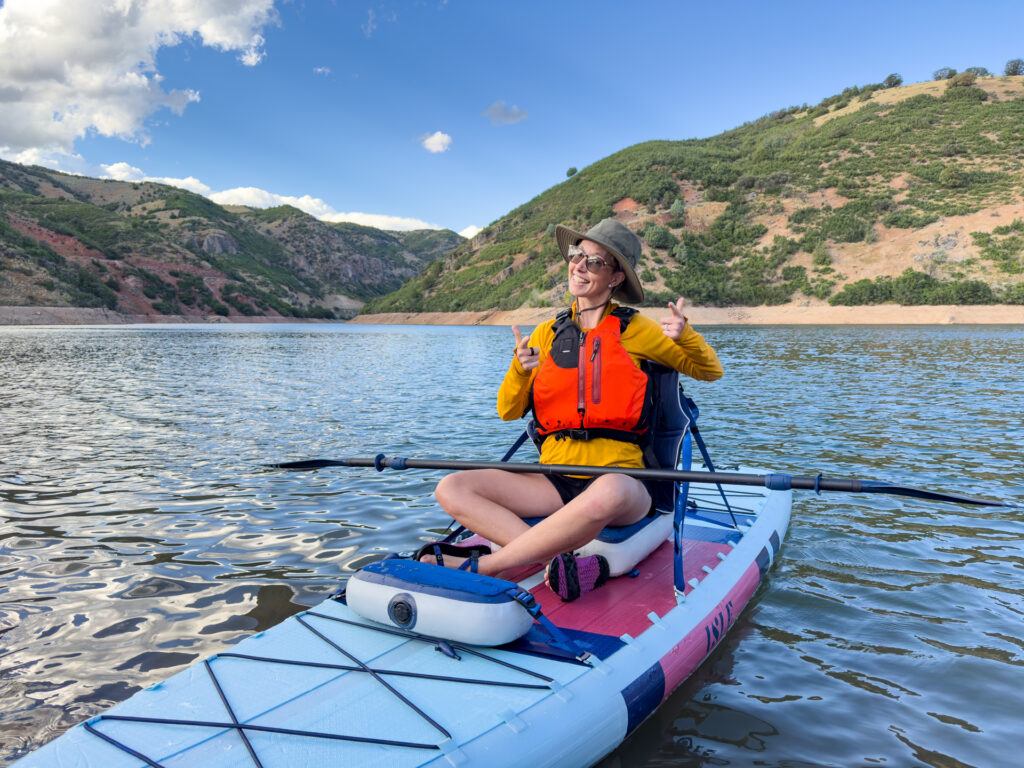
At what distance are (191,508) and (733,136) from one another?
369ft

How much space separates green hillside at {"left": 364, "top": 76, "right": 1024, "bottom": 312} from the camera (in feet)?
180

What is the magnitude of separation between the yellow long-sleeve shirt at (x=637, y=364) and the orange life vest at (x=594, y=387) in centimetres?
5

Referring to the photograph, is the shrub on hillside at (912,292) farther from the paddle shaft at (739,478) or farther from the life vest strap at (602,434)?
the life vest strap at (602,434)

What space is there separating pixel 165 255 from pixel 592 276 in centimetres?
10241

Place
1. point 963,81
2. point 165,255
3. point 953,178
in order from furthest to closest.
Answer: point 165,255 → point 963,81 → point 953,178

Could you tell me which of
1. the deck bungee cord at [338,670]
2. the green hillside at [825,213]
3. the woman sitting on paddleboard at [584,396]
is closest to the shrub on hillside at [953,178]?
the green hillside at [825,213]

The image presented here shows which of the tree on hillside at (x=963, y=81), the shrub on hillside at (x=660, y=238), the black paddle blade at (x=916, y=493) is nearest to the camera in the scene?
the black paddle blade at (x=916, y=493)

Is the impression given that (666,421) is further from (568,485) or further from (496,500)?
(496,500)

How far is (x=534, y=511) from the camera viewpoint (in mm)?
3949

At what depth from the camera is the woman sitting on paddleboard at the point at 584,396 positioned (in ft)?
12.3

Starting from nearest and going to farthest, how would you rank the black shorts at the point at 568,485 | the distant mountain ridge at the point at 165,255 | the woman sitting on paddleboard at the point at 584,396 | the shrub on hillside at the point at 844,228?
the woman sitting on paddleboard at the point at 584,396
the black shorts at the point at 568,485
the shrub on hillside at the point at 844,228
the distant mountain ridge at the point at 165,255

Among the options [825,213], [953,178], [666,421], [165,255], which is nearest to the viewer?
[666,421]

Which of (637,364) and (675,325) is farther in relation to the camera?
(637,364)

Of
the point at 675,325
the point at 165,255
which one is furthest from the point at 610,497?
the point at 165,255
